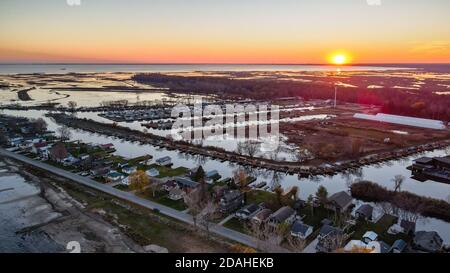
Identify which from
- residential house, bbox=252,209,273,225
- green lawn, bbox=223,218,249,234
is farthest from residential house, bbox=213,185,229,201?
residential house, bbox=252,209,273,225

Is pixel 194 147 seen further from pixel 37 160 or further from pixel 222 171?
pixel 37 160

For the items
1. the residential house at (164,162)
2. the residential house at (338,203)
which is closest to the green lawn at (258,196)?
the residential house at (338,203)

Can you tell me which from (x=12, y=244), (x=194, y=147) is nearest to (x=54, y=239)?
(x=12, y=244)

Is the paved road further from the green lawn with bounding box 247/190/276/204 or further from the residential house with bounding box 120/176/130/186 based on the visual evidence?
the green lawn with bounding box 247/190/276/204

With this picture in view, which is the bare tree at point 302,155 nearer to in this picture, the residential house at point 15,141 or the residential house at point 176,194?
the residential house at point 176,194
